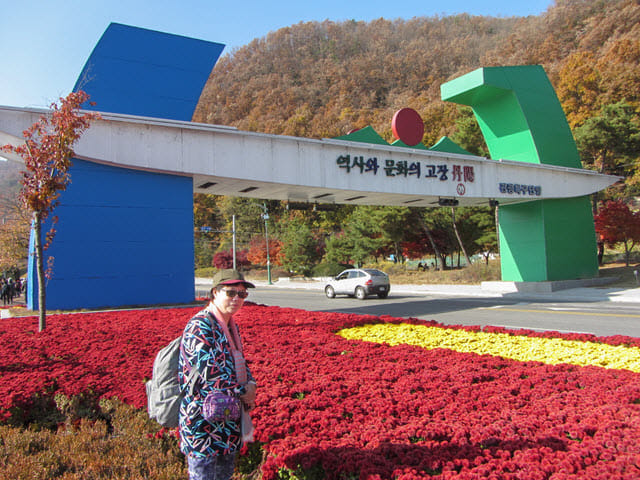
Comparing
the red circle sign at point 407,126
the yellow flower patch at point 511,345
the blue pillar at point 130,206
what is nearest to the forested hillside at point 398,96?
the red circle sign at point 407,126

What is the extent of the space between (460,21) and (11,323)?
443ft

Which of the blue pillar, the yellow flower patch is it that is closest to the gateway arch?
the blue pillar

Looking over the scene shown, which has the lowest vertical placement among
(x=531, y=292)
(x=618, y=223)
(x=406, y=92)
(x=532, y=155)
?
(x=531, y=292)

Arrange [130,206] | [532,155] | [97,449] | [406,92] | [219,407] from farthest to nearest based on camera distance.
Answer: [406,92], [532,155], [130,206], [97,449], [219,407]

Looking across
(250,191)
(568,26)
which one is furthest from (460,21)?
(250,191)

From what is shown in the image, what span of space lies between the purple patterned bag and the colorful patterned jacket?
0.14ft

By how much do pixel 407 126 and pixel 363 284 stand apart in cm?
783

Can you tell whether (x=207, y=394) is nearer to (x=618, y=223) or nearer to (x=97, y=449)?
(x=97, y=449)

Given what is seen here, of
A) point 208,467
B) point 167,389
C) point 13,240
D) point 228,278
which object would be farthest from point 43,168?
point 13,240

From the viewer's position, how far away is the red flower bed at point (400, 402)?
301 cm

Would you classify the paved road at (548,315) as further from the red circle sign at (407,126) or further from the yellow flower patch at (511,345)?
the red circle sign at (407,126)

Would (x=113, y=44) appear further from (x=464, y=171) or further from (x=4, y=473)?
(x=464, y=171)

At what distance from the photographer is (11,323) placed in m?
10.2

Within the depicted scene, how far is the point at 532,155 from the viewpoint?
21969 mm
